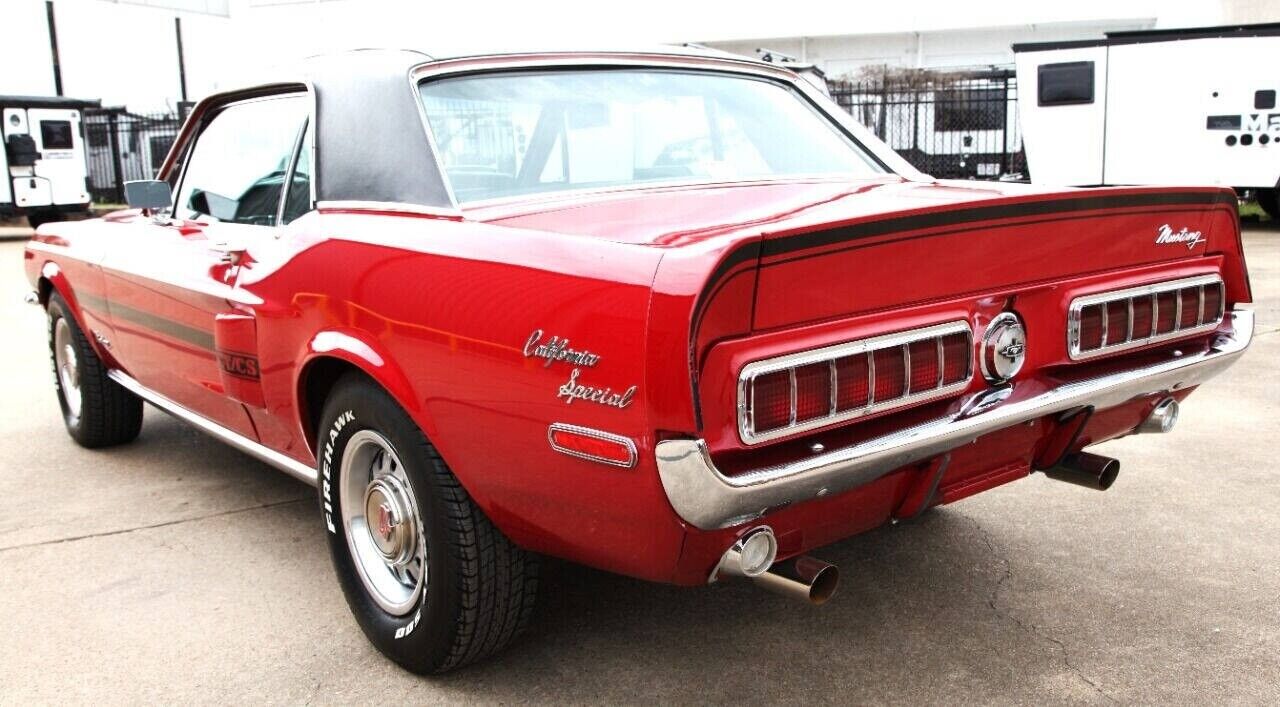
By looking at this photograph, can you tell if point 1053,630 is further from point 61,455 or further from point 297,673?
point 61,455

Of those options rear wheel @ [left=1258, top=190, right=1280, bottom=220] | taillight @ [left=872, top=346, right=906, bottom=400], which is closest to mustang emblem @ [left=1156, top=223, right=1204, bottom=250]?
taillight @ [left=872, top=346, right=906, bottom=400]

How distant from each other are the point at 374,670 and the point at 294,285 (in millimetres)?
1035

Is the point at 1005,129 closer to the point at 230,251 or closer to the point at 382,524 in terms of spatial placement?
the point at 230,251

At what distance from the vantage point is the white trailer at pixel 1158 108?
12727 mm

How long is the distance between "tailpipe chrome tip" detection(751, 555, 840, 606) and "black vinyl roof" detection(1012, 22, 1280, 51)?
12.7m

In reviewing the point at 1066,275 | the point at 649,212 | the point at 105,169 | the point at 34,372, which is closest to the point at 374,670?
the point at 649,212

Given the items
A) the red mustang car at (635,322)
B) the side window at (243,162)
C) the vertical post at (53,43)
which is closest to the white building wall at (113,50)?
the vertical post at (53,43)

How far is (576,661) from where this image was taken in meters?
2.88

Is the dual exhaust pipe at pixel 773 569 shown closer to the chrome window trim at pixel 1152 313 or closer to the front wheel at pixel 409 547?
the front wheel at pixel 409 547

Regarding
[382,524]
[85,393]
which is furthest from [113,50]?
[382,524]

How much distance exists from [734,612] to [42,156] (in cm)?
1691

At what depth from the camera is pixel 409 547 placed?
285 centimetres

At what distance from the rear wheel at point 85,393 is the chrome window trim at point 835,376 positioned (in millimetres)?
3625

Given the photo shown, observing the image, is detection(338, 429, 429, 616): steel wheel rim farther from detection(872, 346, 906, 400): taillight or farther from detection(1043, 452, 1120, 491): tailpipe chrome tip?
detection(1043, 452, 1120, 491): tailpipe chrome tip
